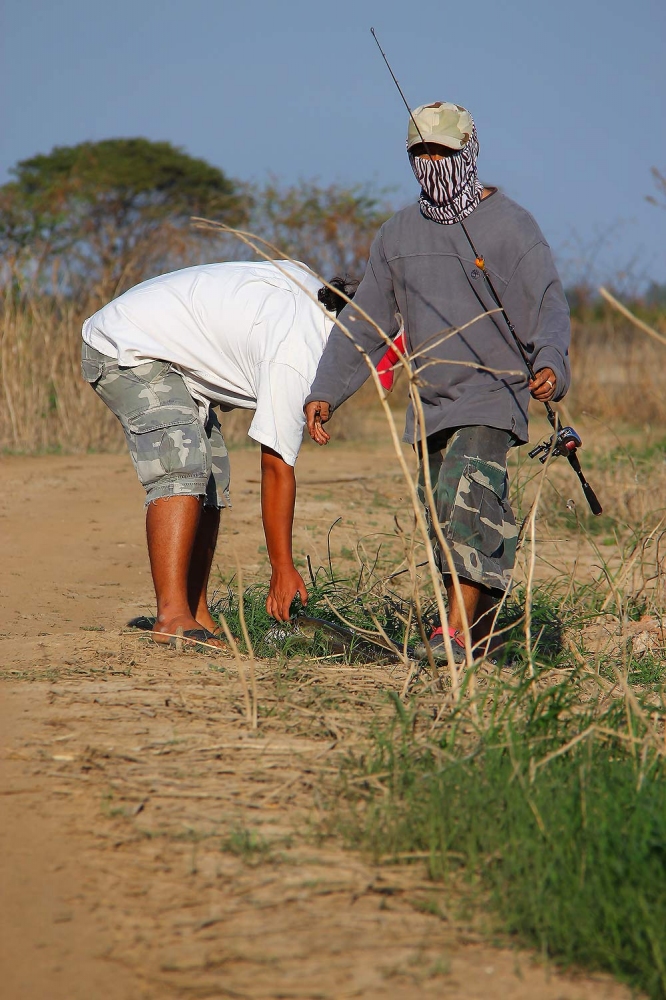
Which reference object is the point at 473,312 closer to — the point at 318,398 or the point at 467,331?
the point at 467,331

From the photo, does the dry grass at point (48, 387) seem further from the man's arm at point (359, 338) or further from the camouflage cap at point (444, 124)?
the camouflage cap at point (444, 124)

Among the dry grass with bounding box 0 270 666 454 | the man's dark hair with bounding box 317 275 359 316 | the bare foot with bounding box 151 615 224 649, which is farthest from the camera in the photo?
the dry grass with bounding box 0 270 666 454

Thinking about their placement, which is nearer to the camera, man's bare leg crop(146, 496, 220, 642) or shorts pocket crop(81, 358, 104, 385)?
man's bare leg crop(146, 496, 220, 642)

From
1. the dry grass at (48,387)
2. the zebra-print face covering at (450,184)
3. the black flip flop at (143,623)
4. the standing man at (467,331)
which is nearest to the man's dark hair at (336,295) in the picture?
the standing man at (467,331)

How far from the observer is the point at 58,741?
8.52 ft

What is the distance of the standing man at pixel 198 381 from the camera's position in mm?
3346

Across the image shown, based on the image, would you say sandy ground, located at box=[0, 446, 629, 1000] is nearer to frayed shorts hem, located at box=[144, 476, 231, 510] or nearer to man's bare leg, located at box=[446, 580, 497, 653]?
man's bare leg, located at box=[446, 580, 497, 653]

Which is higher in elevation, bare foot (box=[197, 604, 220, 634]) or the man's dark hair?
the man's dark hair

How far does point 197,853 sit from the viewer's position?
6.89 ft

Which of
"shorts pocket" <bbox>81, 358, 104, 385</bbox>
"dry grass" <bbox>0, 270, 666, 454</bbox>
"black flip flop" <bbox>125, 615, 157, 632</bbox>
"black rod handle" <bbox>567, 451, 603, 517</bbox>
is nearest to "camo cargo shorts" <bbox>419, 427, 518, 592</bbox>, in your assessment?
"black rod handle" <bbox>567, 451, 603, 517</bbox>

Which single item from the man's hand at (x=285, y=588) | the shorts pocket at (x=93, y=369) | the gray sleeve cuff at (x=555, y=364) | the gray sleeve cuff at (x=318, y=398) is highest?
the shorts pocket at (x=93, y=369)

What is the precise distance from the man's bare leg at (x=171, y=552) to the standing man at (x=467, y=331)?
0.53 metres

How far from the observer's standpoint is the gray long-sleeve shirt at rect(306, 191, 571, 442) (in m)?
3.34

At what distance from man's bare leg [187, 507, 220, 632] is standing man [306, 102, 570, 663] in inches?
29.5
